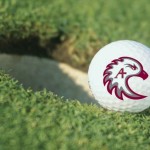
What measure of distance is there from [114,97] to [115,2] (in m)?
4.48

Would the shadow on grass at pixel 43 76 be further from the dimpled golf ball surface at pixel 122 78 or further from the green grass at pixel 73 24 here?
the dimpled golf ball surface at pixel 122 78

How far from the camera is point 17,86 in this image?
5.60 meters

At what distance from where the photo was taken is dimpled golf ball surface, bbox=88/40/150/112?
542 centimetres

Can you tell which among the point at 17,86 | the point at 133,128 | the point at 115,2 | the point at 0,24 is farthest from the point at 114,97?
the point at 115,2

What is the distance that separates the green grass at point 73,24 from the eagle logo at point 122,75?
2412 mm

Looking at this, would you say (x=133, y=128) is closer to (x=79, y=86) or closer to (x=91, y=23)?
(x=79, y=86)

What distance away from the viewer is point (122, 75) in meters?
5.42

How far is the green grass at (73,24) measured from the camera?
7.82 m

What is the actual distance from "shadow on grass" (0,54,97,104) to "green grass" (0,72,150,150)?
1942mm

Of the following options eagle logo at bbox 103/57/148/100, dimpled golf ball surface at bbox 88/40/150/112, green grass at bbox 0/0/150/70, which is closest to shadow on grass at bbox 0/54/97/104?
green grass at bbox 0/0/150/70

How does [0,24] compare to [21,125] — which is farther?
[0,24]

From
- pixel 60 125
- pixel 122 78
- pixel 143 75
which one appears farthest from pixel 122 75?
pixel 60 125

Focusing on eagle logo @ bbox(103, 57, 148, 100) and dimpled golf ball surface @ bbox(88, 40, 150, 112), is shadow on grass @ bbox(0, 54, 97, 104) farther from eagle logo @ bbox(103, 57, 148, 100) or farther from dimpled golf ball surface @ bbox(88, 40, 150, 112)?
eagle logo @ bbox(103, 57, 148, 100)

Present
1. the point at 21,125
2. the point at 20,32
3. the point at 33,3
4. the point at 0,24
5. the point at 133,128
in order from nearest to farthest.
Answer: the point at 21,125
the point at 133,128
the point at 0,24
the point at 20,32
the point at 33,3
